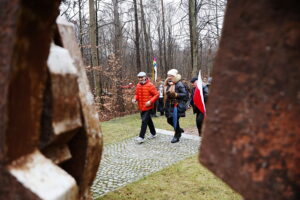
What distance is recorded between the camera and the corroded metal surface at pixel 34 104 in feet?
3.51

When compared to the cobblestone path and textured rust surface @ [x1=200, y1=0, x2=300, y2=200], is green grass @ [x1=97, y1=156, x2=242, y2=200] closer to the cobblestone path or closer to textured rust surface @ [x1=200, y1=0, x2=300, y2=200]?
the cobblestone path

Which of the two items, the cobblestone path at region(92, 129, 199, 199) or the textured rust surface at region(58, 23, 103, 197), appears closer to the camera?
the textured rust surface at region(58, 23, 103, 197)

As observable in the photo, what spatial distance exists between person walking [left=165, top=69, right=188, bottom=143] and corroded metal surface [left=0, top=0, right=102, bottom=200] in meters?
5.18

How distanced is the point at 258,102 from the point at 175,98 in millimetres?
5722

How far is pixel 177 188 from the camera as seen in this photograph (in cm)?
398

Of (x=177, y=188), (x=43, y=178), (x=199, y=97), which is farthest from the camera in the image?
(x=199, y=97)

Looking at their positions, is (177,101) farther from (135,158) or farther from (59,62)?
(59,62)

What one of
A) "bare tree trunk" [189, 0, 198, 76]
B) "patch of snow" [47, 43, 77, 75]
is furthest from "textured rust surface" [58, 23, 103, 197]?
"bare tree trunk" [189, 0, 198, 76]

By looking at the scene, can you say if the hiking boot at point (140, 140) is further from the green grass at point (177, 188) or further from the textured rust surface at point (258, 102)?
the textured rust surface at point (258, 102)

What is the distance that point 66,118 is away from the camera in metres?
1.36

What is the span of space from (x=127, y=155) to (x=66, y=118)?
4621 mm

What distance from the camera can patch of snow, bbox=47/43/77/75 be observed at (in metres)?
1.30

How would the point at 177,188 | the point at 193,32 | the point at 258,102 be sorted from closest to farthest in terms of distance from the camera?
the point at 258,102, the point at 177,188, the point at 193,32

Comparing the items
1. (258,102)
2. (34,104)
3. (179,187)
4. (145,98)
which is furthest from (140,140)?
(258,102)
